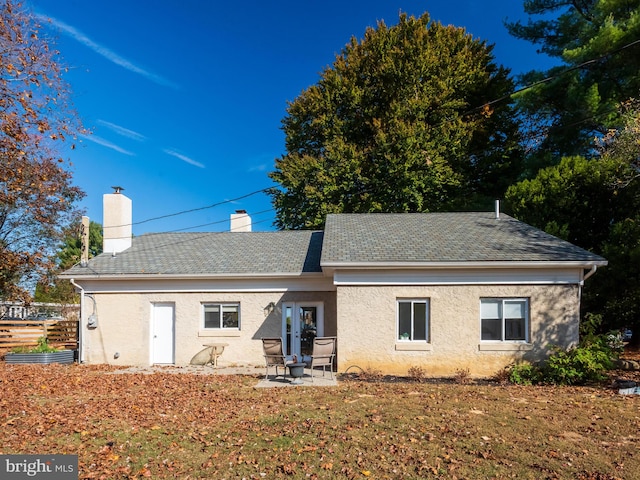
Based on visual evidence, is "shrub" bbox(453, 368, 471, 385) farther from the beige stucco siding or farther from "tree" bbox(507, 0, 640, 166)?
"tree" bbox(507, 0, 640, 166)

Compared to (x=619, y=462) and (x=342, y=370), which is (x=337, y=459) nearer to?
(x=619, y=462)

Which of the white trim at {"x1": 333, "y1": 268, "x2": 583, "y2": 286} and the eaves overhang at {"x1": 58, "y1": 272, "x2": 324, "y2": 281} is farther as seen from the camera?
the eaves overhang at {"x1": 58, "y1": 272, "x2": 324, "y2": 281}

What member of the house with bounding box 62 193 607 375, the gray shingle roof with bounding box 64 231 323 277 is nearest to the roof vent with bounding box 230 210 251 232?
the gray shingle roof with bounding box 64 231 323 277

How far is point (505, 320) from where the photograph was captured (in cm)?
1268

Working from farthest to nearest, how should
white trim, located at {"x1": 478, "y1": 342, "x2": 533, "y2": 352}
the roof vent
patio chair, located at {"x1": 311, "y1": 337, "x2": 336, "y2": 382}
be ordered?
1. the roof vent
2. white trim, located at {"x1": 478, "y1": 342, "x2": 533, "y2": 352}
3. patio chair, located at {"x1": 311, "y1": 337, "x2": 336, "y2": 382}

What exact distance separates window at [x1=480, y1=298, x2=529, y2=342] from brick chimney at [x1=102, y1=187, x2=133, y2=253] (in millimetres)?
14129

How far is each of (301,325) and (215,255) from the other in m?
4.58

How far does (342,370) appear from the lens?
12.6m

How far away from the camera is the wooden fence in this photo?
18234 millimetres

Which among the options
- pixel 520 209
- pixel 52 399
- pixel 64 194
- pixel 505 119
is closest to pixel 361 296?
pixel 52 399

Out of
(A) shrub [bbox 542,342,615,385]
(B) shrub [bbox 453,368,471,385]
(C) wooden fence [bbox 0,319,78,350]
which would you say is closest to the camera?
(A) shrub [bbox 542,342,615,385]

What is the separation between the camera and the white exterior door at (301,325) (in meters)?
14.7

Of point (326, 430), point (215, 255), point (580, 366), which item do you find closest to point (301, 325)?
point (215, 255)

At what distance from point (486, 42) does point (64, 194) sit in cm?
2976
